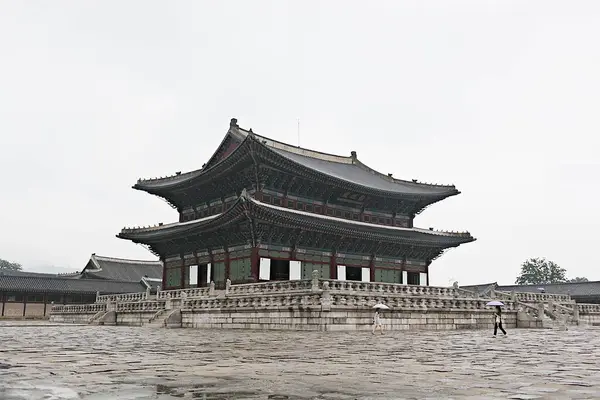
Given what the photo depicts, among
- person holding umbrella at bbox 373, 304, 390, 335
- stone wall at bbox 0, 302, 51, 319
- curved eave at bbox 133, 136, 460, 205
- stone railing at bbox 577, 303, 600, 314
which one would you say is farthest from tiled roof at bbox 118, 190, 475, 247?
stone wall at bbox 0, 302, 51, 319

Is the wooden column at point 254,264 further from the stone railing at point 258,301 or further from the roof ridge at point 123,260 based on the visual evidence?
the roof ridge at point 123,260

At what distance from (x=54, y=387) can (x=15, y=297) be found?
50.1m

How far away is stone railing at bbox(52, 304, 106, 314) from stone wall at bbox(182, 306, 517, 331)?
13.2 m

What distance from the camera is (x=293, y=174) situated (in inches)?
1556

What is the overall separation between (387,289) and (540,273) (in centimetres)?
8003

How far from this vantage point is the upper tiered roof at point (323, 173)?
140 ft

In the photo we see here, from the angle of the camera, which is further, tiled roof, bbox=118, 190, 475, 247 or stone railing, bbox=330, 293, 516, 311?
tiled roof, bbox=118, 190, 475, 247

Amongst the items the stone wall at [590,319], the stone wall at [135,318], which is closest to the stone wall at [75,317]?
the stone wall at [135,318]

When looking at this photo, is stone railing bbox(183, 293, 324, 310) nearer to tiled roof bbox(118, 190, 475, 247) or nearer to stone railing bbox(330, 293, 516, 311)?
stone railing bbox(330, 293, 516, 311)

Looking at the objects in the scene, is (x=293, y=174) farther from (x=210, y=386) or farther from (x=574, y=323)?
(x=210, y=386)

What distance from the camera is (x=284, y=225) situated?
120 ft

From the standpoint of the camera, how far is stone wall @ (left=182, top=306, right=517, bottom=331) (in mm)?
23531

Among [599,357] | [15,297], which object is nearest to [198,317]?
[599,357]

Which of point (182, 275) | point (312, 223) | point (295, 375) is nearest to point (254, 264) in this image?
point (312, 223)
